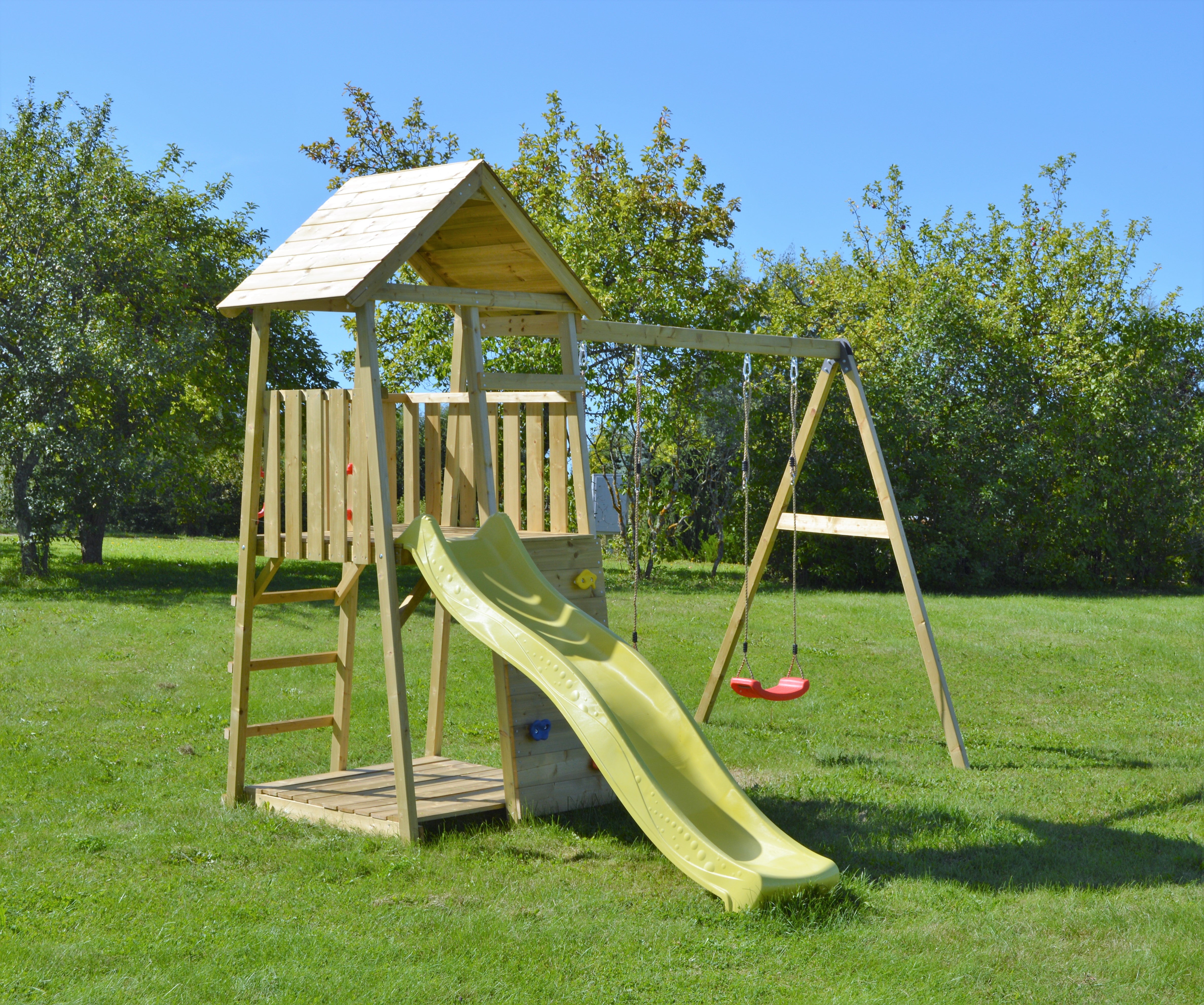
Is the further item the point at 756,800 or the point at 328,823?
the point at 756,800

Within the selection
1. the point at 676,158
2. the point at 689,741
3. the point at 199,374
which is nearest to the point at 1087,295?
the point at 676,158

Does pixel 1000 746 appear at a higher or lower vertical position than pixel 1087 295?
lower

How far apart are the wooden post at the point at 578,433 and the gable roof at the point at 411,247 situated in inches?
7.7

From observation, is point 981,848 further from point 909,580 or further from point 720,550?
point 720,550

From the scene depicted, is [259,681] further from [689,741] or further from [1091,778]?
[1091,778]

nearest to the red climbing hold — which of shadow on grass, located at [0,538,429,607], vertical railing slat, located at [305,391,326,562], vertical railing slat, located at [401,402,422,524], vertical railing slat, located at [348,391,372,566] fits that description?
vertical railing slat, located at [401,402,422,524]

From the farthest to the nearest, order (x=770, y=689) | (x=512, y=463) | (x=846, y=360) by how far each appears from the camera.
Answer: (x=846, y=360), (x=770, y=689), (x=512, y=463)

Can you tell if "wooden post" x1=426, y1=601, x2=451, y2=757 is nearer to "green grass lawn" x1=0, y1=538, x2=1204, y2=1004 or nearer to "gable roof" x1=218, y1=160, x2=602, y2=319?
"green grass lawn" x1=0, y1=538, x2=1204, y2=1004

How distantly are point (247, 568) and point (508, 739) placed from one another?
195 cm

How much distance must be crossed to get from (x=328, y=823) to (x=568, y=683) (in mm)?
1903

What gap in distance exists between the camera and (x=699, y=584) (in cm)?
2119

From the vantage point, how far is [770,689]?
784 cm

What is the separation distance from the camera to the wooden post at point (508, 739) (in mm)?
6277

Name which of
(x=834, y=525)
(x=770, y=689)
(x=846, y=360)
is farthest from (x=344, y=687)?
(x=846, y=360)
